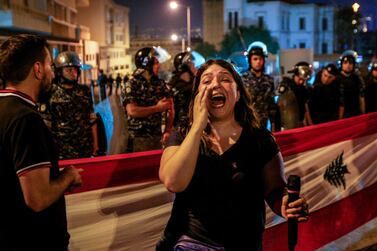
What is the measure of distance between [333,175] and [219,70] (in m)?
2.88

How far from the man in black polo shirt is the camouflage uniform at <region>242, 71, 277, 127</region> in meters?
4.78

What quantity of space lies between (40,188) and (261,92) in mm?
5183

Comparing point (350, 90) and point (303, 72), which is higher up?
point (303, 72)

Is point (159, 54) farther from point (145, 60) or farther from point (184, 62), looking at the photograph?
point (145, 60)

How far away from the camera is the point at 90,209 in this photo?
346 centimetres

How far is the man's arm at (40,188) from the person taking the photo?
226 centimetres

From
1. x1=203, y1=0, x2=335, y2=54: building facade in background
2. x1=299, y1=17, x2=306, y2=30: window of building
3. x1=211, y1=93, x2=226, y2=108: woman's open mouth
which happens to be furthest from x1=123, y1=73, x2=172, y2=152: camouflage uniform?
x1=299, y1=17, x2=306, y2=30: window of building


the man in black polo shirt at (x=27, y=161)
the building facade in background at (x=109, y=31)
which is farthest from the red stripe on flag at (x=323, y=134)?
the building facade in background at (x=109, y=31)

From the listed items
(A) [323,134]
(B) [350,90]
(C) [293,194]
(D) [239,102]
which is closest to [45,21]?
A: (B) [350,90]

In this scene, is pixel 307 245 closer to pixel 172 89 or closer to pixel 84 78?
pixel 172 89

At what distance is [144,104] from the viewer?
6273 millimetres

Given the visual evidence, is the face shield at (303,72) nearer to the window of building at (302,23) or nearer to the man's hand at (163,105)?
the man's hand at (163,105)

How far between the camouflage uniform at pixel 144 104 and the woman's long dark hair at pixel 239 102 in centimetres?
350

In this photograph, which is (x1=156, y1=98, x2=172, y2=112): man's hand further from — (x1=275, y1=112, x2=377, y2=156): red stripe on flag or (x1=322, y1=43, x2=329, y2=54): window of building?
(x1=322, y1=43, x2=329, y2=54): window of building
